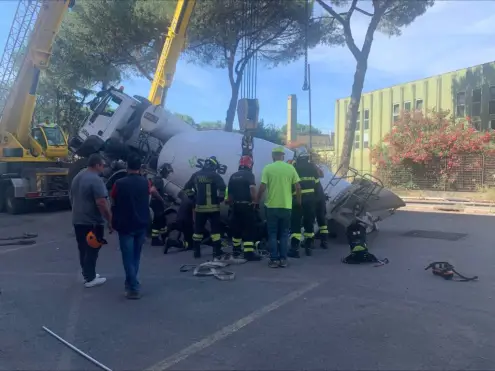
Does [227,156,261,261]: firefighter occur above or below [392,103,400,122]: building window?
below

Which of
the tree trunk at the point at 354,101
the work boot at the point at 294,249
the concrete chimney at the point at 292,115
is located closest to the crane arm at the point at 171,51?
the work boot at the point at 294,249

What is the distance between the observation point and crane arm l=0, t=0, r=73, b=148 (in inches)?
497

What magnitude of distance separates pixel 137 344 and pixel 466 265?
5.09 metres

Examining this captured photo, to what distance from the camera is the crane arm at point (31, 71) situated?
12633mm

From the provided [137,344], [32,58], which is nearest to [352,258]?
[137,344]

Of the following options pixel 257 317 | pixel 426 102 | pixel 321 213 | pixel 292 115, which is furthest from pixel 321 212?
pixel 292 115

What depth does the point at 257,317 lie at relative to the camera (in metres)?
4.55

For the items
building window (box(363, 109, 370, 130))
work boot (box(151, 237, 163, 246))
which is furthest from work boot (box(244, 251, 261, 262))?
building window (box(363, 109, 370, 130))

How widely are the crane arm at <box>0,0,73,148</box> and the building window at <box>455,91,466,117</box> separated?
803 inches

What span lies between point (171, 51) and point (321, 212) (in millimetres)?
8619

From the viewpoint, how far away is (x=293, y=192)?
7031mm

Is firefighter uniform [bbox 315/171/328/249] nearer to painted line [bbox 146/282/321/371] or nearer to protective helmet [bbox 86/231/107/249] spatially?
painted line [bbox 146/282/321/371]

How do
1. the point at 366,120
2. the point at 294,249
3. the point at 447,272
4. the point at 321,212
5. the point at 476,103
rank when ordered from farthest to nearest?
1. the point at 366,120
2. the point at 476,103
3. the point at 321,212
4. the point at 294,249
5. the point at 447,272

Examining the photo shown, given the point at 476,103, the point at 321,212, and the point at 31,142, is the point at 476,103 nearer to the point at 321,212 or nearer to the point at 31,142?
the point at 321,212
